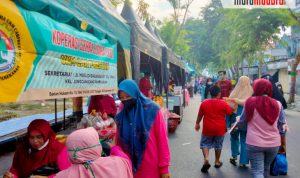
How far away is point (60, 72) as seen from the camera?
280 cm

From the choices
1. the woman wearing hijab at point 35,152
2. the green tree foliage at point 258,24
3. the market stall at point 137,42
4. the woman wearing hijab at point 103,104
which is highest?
the green tree foliage at point 258,24

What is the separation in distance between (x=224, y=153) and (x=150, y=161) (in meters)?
4.53

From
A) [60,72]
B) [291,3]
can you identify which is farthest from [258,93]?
[291,3]

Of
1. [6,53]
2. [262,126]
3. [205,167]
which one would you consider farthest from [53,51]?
[205,167]

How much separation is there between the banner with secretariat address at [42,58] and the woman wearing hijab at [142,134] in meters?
0.49

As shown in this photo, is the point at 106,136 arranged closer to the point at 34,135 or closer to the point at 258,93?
the point at 34,135

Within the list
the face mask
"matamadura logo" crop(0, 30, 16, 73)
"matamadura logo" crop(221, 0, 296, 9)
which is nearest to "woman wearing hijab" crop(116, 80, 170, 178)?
the face mask

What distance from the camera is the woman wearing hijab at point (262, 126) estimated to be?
4105 millimetres

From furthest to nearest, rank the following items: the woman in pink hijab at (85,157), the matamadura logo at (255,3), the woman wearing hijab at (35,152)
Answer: the matamadura logo at (255,3)
the woman wearing hijab at (35,152)
the woman in pink hijab at (85,157)

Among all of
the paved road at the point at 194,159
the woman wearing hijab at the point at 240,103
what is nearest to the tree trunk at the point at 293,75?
the paved road at the point at 194,159

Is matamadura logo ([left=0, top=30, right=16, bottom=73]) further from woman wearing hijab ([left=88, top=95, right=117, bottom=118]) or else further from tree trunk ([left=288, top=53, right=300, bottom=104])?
tree trunk ([left=288, top=53, right=300, bottom=104])

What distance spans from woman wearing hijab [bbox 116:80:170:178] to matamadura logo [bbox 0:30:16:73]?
3.86 feet

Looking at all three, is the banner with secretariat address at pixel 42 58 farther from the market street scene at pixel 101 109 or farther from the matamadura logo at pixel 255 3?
the matamadura logo at pixel 255 3

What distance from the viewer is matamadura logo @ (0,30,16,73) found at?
211 cm
